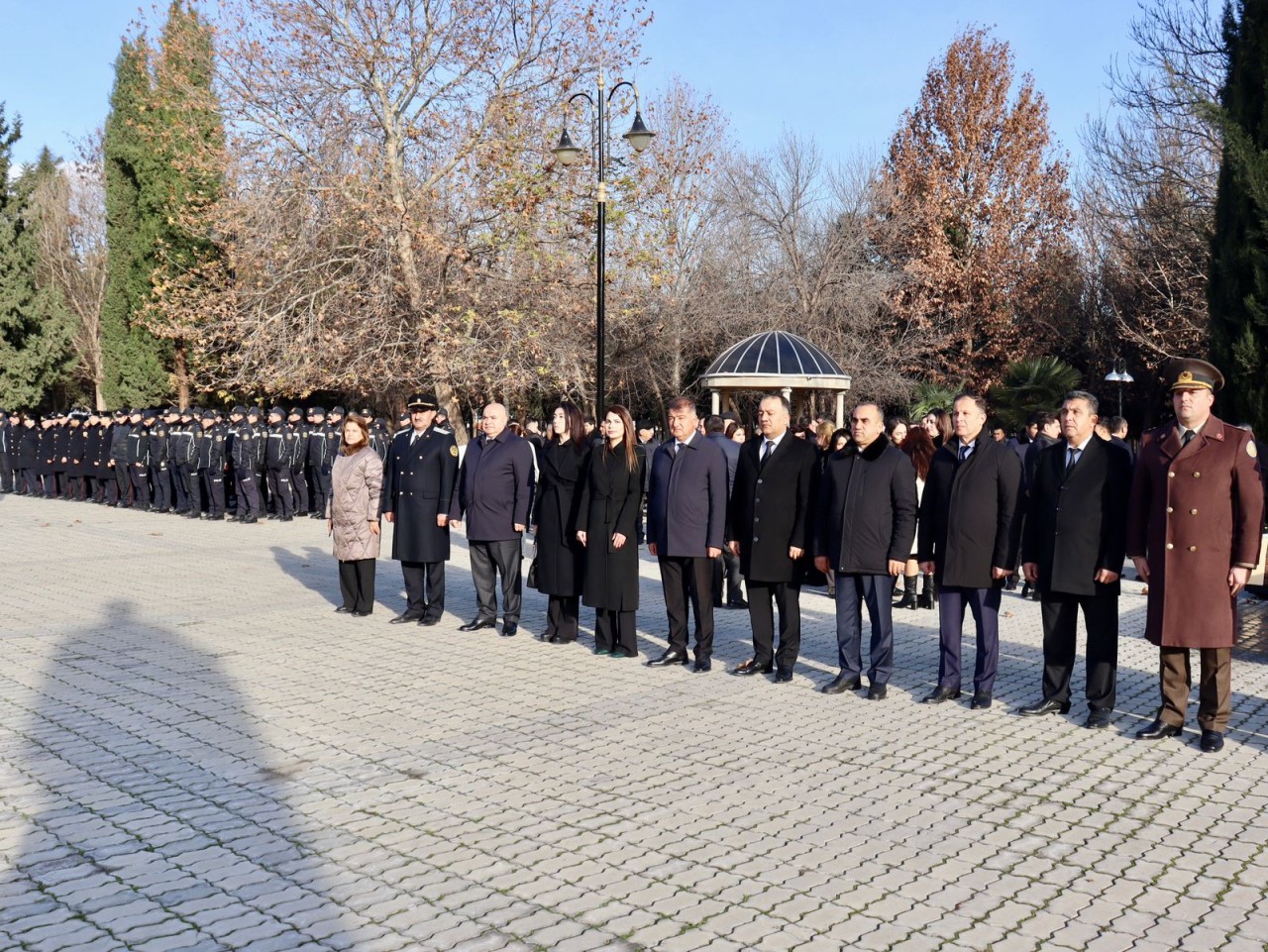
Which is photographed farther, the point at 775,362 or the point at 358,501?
the point at 775,362

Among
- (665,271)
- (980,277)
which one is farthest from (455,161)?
(980,277)

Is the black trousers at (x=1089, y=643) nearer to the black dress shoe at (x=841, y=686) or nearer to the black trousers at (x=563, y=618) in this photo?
the black dress shoe at (x=841, y=686)

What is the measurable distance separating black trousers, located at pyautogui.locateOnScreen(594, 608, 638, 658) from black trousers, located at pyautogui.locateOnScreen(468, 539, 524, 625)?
109 cm

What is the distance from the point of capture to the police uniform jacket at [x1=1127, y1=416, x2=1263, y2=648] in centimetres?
656

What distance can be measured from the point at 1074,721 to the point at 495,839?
3.84 meters

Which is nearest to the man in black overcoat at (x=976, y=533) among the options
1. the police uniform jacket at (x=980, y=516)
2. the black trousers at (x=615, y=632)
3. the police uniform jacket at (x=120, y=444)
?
the police uniform jacket at (x=980, y=516)

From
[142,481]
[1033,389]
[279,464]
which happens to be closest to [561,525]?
[279,464]

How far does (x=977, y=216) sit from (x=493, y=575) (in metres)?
32.4

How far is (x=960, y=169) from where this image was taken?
129ft

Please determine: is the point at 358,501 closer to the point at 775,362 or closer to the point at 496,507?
the point at 496,507

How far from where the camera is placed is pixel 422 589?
10914 millimetres

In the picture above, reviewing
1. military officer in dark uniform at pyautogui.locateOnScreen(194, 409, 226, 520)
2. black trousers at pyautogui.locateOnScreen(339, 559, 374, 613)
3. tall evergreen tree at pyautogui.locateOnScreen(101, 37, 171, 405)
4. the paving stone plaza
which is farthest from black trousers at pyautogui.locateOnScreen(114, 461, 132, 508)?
the paving stone plaza

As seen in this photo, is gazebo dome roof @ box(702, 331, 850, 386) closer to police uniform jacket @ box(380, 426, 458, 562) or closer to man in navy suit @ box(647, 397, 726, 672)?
police uniform jacket @ box(380, 426, 458, 562)

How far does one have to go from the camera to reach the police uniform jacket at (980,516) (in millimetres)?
7492
